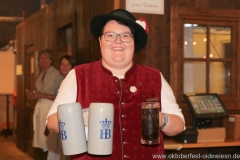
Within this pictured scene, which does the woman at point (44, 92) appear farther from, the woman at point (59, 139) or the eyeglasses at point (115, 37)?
the eyeglasses at point (115, 37)

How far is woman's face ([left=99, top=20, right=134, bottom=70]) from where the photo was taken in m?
2.18

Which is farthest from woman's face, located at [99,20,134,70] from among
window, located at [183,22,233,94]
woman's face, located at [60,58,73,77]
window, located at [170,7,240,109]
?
woman's face, located at [60,58,73,77]

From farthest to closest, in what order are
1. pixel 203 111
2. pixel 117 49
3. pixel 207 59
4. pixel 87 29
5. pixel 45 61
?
pixel 45 61, pixel 87 29, pixel 207 59, pixel 203 111, pixel 117 49

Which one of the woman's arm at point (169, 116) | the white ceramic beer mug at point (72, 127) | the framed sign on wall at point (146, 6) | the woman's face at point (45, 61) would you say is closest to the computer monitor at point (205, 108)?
the framed sign on wall at point (146, 6)

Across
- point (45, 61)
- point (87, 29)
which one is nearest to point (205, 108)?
point (87, 29)

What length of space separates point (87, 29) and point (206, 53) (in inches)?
55.9

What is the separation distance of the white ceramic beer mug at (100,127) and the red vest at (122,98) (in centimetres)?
29

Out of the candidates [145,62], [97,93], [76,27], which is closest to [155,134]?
[97,93]

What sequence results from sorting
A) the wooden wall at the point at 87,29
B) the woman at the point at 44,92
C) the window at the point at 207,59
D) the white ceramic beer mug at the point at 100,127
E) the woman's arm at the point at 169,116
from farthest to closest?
the woman at the point at 44,92 < the window at the point at 207,59 < the wooden wall at the point at 87,29 < the woman's arm at the point at 169,116 < the white ceramic beer mug at the point at 100,127

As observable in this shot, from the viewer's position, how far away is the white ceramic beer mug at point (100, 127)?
6.16ft

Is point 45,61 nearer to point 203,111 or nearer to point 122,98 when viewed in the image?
point 203,111

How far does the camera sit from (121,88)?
2266 mm

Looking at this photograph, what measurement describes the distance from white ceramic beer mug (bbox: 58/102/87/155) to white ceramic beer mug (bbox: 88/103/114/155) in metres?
0.04

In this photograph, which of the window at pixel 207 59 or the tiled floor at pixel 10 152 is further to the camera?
the tiled floor at pixel 10 152
